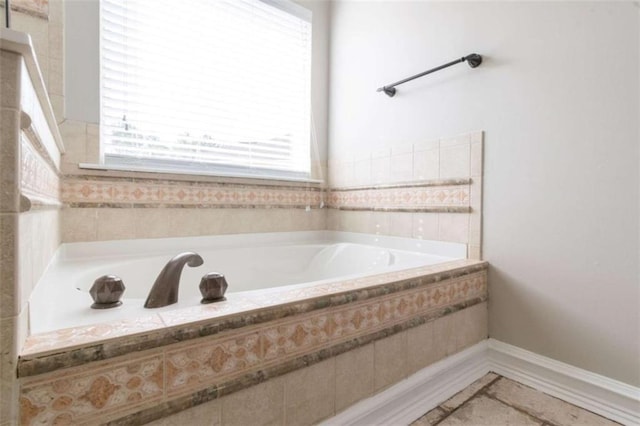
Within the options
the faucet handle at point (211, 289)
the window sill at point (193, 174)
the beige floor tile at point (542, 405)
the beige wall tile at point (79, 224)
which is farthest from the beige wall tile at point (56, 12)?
the beige floor tile at point (542, 405)

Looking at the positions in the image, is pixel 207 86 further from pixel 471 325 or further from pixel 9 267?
pixel 471 325

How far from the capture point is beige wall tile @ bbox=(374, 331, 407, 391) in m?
1.06

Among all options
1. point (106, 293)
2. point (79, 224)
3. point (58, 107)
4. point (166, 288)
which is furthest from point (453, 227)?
point (58, 107)

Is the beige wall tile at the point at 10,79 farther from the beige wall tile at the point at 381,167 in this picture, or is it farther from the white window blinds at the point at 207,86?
the beige wall tile at the point at 381,167

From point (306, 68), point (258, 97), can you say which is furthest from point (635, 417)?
point (306, 68)

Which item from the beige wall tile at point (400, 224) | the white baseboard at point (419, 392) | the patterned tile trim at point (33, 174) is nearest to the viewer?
the patterned tile trim at point (33, 174)

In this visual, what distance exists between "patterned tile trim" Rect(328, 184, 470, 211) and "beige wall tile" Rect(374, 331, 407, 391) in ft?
2.55

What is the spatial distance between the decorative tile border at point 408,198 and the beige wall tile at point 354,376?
90 cm

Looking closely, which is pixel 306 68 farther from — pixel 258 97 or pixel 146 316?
pixel 146 316

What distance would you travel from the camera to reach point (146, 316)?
0.71 m

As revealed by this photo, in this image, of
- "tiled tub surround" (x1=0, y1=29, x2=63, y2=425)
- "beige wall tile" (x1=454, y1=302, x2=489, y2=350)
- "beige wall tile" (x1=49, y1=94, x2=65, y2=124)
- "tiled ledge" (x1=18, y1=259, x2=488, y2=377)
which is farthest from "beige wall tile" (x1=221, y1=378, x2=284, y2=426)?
"beige wall tile" (x1=49, y1=94, x2=65, y2=124)

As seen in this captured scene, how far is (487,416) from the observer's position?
3.66ft

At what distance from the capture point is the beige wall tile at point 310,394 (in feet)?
2.80

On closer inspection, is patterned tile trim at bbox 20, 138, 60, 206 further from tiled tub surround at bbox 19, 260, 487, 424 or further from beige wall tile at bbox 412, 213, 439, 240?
beige wall tile at bbox 412, 213, 439, 240
